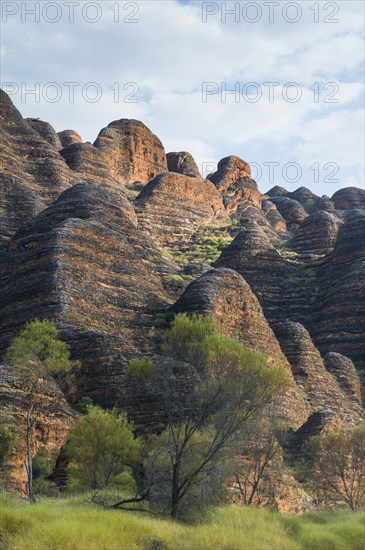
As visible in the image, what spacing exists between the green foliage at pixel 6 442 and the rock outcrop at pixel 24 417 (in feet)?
1.65

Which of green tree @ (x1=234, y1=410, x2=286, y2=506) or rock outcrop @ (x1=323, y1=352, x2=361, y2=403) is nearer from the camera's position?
green tree @ (x1=234, y1=410, x2=286, y2=506)

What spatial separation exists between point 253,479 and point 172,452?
8820mm

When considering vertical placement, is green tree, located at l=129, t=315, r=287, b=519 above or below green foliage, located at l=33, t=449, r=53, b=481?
above

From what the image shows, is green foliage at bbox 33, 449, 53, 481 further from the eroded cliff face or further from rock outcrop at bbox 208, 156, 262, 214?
rock outcrop at bbox 208, 156, 262, 214

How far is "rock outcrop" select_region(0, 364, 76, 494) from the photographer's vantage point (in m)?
29.8

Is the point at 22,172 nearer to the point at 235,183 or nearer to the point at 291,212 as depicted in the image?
the point at 235,183

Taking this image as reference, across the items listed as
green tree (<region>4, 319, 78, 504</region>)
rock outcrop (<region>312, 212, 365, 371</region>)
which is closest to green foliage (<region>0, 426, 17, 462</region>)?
green tree (<region>4, 319, 78, 504</region>)

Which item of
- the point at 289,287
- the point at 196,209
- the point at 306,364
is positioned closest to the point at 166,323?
the point at 306,364

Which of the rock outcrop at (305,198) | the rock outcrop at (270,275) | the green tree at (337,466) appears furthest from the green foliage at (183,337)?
the rock outcrop at (305,198)

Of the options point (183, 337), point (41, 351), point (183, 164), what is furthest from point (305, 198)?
point (183, 337)

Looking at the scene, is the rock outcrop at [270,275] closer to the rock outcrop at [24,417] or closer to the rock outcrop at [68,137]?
the rock outcrop at [24,417]

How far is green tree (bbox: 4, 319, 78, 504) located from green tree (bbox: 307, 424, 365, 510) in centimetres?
1526

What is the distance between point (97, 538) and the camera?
17469 mm

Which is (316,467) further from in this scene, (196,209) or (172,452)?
(196,209)
